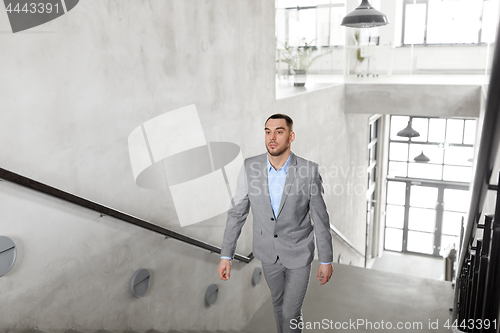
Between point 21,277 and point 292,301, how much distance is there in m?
1.45

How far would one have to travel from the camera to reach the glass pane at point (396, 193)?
1536 centimetres

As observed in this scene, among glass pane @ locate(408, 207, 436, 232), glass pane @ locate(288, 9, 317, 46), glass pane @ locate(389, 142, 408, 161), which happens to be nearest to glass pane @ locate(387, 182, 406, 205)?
glass pane @ locate(408, 207, 436, 232)

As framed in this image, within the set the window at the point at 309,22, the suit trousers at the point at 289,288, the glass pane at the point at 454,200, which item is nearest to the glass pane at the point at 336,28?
the window at the point at 309,22

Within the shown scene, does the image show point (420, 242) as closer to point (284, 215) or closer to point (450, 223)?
point (450, 223)

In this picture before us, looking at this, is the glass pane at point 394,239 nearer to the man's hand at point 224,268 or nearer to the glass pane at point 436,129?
the glass pane at point 436,129

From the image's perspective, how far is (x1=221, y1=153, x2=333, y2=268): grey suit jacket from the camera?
238cm

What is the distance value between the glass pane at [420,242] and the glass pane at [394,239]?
296 millimetres

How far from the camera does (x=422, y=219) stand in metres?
15.4

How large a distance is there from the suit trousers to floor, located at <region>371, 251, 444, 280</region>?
12206 millimetres

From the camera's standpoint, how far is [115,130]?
8.84ft

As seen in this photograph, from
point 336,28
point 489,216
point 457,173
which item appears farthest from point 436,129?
point 489,216

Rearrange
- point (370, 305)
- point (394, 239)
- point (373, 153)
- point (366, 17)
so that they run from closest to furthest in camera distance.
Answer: point (370, 305)
point (366, 17)
point (373, 153)
point (394, 239)

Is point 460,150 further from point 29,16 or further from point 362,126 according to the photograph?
point 29,16

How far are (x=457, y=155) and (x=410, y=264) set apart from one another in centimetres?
400
